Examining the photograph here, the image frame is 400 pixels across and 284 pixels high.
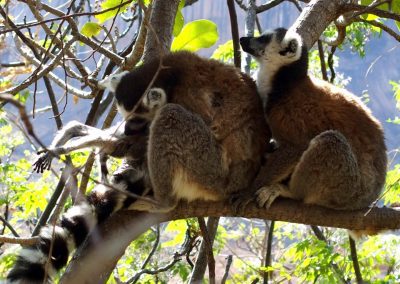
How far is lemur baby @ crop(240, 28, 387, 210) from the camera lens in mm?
3865

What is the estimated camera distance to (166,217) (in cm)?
356

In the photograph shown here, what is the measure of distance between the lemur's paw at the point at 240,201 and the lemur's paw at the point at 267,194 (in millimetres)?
56

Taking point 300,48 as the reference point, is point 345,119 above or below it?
below

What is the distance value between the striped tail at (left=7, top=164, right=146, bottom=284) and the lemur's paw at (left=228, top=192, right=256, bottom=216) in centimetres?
66

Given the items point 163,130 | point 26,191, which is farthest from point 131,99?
point 26,191

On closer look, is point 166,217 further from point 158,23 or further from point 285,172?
point 158,23

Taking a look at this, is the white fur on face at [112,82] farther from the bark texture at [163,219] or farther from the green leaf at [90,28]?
the green leaf at [90,28]

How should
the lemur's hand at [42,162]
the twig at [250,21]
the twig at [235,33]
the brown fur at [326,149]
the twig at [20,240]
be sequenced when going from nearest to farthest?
the twig at [20,240]
the lemur's hand at [42,162]
the brown fur at [326,149]
the twig at [235,33]
the twig at [250,21]

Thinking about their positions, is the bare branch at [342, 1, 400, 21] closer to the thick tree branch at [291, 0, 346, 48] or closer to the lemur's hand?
the thick tree branch at [291, 0, 346, 48]

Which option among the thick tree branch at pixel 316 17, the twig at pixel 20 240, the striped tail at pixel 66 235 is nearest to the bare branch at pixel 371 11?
the thick tree branch at pixel 316 17

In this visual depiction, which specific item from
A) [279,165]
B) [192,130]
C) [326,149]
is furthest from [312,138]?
[192,130]

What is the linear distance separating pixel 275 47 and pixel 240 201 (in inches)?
53.7

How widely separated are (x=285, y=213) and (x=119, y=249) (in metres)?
1.06

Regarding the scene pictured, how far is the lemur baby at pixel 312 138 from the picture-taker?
3865mm
